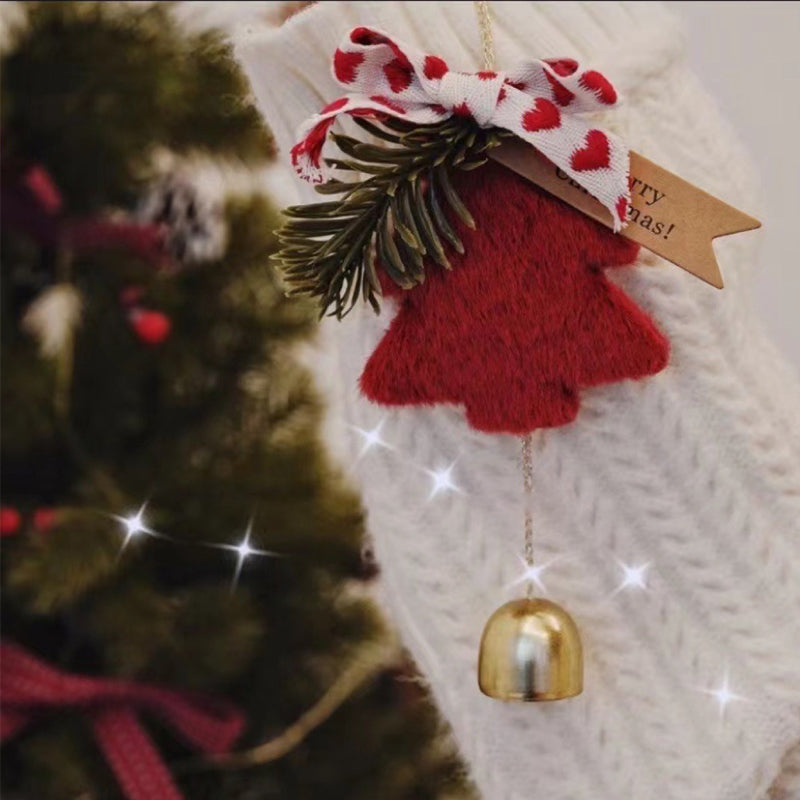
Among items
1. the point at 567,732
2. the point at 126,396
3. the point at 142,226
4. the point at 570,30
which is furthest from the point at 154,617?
the point at 570,30

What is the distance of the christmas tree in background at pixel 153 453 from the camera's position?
0.79m

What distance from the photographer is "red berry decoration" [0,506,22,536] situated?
792mm

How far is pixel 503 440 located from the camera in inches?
18.9

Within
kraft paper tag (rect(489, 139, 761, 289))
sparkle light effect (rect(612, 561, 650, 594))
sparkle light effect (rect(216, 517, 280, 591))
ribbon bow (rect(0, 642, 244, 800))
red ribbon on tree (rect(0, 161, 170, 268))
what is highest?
kraft paper tag (rect(489, 139, 761, 289))

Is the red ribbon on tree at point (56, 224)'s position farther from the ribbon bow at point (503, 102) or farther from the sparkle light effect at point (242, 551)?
the ribbon bow at point (503, 102)

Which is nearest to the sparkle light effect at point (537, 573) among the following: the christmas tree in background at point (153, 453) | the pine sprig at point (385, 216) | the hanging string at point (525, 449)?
the hanging string at point (525, 449)

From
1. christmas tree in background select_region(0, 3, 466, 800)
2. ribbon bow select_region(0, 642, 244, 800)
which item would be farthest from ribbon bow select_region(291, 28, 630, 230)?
ribbon bow select_region(0, 642, 244, 800)

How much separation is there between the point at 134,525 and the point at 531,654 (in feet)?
1.46

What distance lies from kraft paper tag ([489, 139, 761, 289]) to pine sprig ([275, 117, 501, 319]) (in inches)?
0.8

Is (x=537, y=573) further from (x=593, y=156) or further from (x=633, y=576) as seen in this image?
(x=593, y=156)

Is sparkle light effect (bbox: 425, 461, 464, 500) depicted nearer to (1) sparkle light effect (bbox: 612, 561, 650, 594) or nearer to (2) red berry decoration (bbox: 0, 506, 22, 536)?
(1) sparkle light effect (bbox: 612, 561, 650, 594)

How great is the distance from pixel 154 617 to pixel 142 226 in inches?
11.4

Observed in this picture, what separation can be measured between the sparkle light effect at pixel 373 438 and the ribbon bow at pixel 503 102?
13 cm

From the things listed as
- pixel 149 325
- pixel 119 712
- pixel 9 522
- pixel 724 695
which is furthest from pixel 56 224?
pixel 724 695
